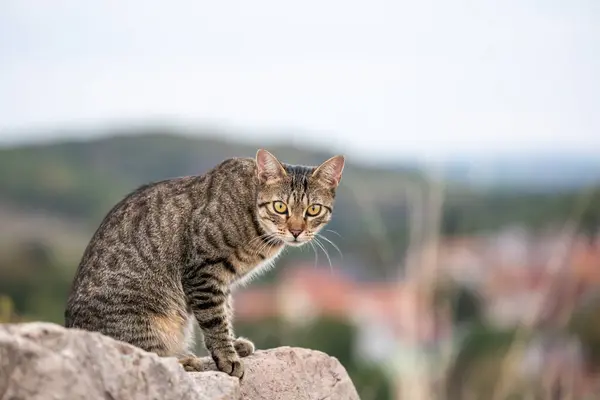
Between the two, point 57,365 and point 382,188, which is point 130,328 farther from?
point 382,188

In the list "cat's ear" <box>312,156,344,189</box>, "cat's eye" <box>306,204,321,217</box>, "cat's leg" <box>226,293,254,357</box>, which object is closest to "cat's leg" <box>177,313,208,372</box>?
"cat's leg" <box>226,293,254,357</box>

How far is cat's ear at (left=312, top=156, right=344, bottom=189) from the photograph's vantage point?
4.15 m

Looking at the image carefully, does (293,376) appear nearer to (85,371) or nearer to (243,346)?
(243,346)

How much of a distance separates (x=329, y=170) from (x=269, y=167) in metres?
0.27

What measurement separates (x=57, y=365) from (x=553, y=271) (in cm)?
462

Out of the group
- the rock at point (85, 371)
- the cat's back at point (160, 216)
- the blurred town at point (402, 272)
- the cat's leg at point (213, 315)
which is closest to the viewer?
the rock at point (85, 371)

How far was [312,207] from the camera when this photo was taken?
4.08 meters

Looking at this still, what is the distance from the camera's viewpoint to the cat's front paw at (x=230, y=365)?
12.8 ft

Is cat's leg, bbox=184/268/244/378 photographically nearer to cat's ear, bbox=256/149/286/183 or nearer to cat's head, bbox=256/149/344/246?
cat's head, bbox=256/149/344/246

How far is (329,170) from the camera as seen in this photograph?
416 centimetres

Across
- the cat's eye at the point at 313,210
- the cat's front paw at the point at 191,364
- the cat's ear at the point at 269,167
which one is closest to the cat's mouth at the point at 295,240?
the cat's eye at the point at 313,210

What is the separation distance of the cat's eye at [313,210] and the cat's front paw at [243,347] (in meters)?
0.62

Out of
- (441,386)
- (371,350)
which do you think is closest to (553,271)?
(441,386)

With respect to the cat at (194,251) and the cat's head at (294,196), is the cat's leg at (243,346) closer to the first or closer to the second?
the cat at (194,251)
